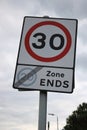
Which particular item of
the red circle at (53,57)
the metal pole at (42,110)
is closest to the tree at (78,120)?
the red circle at (53,57)

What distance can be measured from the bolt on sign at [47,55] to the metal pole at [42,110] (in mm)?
134

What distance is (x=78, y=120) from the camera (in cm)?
9125

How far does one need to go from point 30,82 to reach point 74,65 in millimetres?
612

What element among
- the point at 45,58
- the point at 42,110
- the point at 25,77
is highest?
the point at 45,58

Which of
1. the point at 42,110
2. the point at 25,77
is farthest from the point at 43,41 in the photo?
the point at 42,110

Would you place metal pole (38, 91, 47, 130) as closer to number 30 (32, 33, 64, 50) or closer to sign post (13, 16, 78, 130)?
sign post (13, 16, 78, 130)

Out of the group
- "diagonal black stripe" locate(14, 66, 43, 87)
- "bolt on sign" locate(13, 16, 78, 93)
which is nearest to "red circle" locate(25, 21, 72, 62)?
"bolt on sign" locate(13, 16, 78, 93)

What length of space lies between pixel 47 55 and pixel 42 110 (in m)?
0.74

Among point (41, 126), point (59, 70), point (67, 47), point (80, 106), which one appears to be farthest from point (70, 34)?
point (80, 106)

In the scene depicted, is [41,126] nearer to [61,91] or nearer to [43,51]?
[61,91]

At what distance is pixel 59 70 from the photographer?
19.4 feet

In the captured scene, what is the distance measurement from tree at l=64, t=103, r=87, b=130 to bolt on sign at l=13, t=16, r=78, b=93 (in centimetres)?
8417

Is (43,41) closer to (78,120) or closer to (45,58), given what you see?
(45,58)

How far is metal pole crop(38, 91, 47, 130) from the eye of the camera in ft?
18.9
